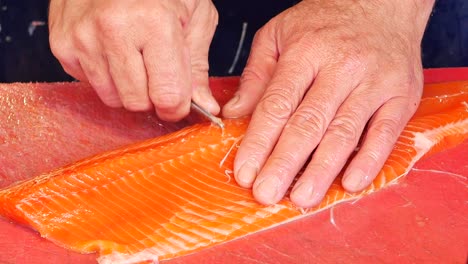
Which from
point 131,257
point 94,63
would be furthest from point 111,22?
point 131,257

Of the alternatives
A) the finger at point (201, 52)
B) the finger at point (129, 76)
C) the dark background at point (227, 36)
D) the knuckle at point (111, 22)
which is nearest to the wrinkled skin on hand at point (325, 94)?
the finger at point (201, 52)

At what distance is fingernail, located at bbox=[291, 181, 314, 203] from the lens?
2.06m

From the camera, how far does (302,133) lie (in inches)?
85.0

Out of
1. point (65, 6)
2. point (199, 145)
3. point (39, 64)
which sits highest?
point (65, 6)

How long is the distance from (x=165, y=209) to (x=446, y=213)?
0.89 metres

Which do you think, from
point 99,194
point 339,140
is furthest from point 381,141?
point 99,194

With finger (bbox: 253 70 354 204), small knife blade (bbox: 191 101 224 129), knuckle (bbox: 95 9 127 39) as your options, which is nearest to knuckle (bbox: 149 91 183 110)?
small knife blade (bbox: 191 101 224 129)

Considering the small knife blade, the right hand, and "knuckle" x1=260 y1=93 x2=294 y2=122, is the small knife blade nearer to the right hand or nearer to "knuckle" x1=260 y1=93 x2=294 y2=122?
the right hand

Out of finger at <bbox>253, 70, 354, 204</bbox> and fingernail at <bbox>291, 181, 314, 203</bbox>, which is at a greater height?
finger at <bbox>253, 70, 354, 204</bbox>

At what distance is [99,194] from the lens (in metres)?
2.07

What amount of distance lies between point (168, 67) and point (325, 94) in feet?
1.81

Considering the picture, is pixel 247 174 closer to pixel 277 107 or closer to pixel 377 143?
pixel 277 107

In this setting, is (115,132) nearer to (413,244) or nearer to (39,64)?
(413,244)

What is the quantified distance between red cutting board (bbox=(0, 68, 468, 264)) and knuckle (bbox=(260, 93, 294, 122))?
1.15ft
